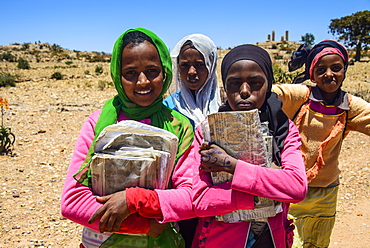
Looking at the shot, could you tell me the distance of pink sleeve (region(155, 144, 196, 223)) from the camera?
1582mm

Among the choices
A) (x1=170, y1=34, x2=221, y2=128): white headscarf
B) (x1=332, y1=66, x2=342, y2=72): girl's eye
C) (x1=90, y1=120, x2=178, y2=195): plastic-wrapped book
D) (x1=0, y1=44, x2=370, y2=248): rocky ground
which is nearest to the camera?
(x1=90, y1=120, x2=178, y2=195): plastic-wrapped book

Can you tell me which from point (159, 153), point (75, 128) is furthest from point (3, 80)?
point (159, 153)

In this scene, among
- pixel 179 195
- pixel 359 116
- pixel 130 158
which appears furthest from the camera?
pixel 359 116

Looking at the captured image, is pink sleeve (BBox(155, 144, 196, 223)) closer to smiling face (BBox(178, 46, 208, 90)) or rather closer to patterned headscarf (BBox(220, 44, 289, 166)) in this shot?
patterned headscarf (BBox(220, 44, 289, 166))

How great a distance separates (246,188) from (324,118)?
147 cm

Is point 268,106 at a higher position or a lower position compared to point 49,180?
higher

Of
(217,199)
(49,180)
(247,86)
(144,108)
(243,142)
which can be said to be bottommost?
(49,180)

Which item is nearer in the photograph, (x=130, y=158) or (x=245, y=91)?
(x=130, y=158)

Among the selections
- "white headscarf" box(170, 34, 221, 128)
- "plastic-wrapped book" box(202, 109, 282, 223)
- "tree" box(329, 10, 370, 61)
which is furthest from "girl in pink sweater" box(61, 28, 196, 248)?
"tree" box(329, 10, 370, 61)

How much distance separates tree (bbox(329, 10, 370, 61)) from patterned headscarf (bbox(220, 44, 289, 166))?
32.4 metres

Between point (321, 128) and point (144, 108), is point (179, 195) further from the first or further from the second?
point (321, 128)

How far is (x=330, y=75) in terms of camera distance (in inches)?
107

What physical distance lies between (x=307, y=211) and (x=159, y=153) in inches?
75.0

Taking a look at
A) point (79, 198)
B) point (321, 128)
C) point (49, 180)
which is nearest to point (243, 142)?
point (79, 198)
